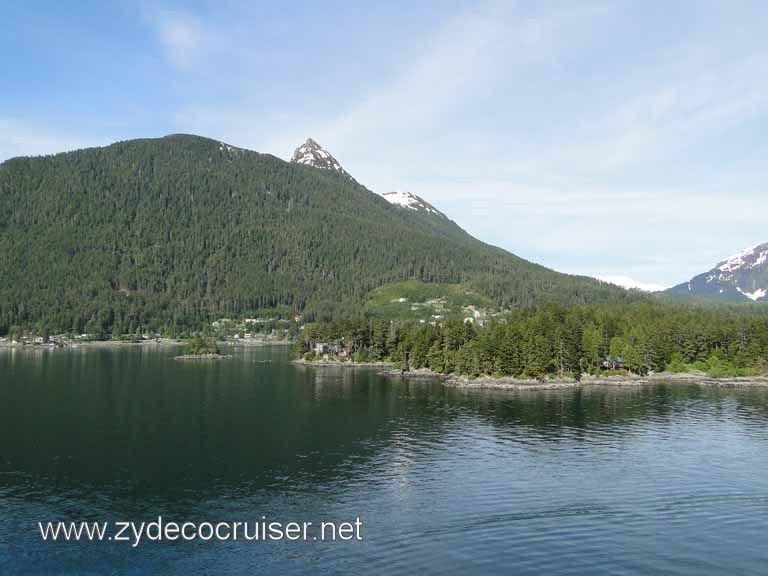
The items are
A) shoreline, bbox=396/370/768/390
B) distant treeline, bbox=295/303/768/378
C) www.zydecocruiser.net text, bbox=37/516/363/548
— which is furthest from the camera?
distant treeline, bbox=295/303/768/378

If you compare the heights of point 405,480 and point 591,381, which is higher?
point 591,381

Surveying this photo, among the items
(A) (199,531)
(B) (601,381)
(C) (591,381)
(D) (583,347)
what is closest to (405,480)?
(A) (199,531)

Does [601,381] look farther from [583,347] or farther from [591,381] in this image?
[583,347]

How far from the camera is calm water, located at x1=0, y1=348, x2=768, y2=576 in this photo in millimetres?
45156

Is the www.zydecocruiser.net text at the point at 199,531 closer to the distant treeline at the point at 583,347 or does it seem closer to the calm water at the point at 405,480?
the calm water at the point at 405,480

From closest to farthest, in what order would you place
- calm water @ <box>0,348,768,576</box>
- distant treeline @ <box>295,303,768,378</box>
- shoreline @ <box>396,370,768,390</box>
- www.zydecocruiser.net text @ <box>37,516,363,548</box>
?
calm water @ <box>0,348,768,576</box> < www.zydecocruiser.net text @ <box>37,516,363,548</box> < shoreline @ <box>396,370,768,390</box> < distant treeline @ <box>295,303,768,378</box>

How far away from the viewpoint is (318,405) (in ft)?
387

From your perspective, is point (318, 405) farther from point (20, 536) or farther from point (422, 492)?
point (20, 536)

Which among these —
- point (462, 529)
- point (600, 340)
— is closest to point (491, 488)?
point (462, 529)

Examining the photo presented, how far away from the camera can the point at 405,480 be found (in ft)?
212

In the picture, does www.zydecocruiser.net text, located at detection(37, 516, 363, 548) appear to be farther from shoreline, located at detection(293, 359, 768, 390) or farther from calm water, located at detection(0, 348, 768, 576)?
shoreline, located at detection(293, 359, 768, 390)

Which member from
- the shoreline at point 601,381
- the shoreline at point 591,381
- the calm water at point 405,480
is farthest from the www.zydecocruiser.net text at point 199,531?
the shoreline at point 601,381

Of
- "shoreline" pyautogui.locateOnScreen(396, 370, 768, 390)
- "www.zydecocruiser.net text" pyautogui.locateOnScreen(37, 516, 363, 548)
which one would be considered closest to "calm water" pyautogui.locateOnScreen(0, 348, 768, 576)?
"www.zydecocruiser.net text" pyautogui.locateOnScreen(37, 516, 363, 548)

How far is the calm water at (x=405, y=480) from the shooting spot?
4516cm
